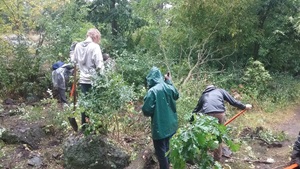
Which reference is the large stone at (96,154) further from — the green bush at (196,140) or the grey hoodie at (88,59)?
the green bush at (196,140)

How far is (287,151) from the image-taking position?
6672mm

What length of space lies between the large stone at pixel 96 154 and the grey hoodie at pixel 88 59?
93 centimetres

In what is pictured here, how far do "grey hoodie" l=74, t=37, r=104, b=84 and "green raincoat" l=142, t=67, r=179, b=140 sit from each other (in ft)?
3.35

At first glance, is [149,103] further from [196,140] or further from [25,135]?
[25,135]

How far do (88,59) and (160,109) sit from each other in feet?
4.94

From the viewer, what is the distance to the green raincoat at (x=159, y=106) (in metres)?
4.31

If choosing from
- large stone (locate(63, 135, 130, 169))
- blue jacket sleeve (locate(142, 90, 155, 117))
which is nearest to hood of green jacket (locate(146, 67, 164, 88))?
blue jacket sleeve (locate(142, 90, 155, 117))

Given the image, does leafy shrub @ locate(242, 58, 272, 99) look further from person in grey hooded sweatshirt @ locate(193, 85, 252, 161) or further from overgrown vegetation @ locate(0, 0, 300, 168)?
person in grey hooded sweatshirt @ locate(193, 85, 252, 161)

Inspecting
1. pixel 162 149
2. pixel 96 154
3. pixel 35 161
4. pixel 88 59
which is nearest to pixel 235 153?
pixel 162 149

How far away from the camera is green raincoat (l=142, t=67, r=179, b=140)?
14.1ft

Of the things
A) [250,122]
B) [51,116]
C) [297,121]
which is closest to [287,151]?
[250,122]

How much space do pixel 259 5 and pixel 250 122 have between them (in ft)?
13.9

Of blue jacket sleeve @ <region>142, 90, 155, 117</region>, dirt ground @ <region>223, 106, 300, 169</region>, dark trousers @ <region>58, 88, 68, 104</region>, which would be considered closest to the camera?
blue jacket sleeve @ <region>142, 90, 155, 117</region>

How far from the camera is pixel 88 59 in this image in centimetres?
512
